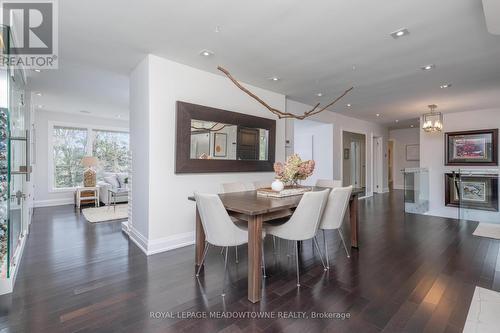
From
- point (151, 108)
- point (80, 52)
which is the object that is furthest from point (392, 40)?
point (80, 52)

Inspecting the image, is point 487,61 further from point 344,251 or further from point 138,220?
point 138,220

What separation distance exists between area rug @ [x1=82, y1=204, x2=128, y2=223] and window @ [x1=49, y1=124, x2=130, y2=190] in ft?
4.43

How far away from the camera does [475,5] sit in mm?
2125

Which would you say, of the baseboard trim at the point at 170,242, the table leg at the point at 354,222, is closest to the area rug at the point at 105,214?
the baseboard trim at the point at 170,242

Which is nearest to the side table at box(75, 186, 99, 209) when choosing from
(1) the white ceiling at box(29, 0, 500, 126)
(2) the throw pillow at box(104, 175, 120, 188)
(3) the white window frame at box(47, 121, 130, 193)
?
(2) the throw pillow at box(104, 175, 120, 188)

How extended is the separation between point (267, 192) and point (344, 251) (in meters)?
1.40

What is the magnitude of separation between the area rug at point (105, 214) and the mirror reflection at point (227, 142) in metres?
2.73

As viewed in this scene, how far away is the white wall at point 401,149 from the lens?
973 cm

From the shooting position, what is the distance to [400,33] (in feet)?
8.43

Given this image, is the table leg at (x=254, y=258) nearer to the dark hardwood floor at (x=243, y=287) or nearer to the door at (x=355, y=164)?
the dark hardwood floor at (x=243, y=287)

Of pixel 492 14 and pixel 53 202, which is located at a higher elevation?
pixel 492 14

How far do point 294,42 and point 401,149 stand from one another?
924 centimetres

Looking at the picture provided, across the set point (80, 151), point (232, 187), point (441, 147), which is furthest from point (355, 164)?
point (80, 151)

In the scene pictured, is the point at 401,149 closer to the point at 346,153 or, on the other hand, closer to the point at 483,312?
the point at 346,153
